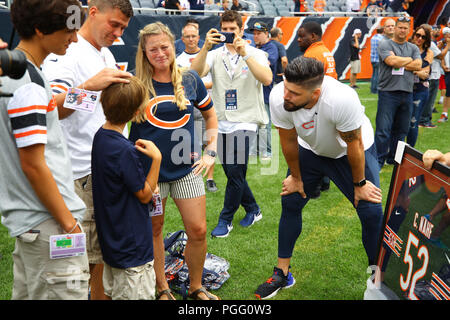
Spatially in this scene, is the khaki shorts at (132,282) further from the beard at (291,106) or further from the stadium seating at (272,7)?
the stadium seating at (272,7)

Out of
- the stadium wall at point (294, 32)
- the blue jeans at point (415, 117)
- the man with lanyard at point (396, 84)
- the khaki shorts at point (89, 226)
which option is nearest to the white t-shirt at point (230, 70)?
the khaki shorts at point (89, 226)

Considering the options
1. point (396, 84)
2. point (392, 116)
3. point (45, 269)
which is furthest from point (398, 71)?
point (45, 269)

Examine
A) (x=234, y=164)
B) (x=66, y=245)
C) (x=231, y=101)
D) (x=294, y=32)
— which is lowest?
(x=294, y=32)

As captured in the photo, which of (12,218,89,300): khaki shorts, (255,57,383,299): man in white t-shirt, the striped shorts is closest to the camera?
(12,218,89,300): khaki shorts

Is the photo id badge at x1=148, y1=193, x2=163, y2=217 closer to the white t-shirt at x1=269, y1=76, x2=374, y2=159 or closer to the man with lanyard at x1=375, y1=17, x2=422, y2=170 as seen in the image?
the white t-shirt at x1=269, y1=76, x2=374, y2=159

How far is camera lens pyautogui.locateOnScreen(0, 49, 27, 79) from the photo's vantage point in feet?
5.06

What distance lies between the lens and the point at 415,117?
22.1ft

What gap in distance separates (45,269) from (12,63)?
0.90 metres

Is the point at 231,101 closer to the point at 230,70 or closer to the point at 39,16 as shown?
the point at 230,70

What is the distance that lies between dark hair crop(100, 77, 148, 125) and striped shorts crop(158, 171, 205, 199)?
76 centimetres

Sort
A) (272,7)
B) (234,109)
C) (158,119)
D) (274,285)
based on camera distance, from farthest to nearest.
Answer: (272,7) < (234,109) < (274,285) < (158,119)

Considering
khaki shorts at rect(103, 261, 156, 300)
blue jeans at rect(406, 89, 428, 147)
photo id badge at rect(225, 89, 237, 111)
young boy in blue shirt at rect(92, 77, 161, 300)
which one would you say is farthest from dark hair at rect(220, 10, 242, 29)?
blue jeans at rect(406, 89, 428, 147)

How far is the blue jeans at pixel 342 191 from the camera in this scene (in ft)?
10.0
